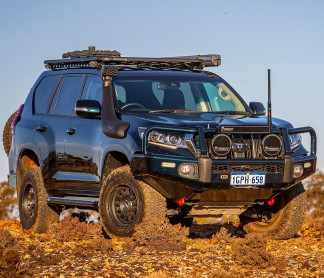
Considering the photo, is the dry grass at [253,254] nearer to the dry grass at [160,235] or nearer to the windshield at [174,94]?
the dry grass at [160,235]

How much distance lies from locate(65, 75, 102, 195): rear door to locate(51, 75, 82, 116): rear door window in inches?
8.4

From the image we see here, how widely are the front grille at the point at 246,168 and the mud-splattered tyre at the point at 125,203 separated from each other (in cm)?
76

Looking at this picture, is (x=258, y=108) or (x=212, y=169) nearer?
(x=212, y=169)

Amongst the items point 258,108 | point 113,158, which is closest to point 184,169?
point 113,158

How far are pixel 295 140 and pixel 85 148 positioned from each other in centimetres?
266

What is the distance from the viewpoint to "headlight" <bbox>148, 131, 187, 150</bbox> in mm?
9594

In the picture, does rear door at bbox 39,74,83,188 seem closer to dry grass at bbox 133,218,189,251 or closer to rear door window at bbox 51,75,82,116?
rear door window at bbox 51,75,82,116

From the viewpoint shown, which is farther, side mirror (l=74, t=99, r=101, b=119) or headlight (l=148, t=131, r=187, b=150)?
side mirror (l=74, t=99, r=101, b=119)

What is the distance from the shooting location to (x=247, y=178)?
9.70 metres

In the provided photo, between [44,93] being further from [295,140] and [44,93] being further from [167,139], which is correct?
[295,140]

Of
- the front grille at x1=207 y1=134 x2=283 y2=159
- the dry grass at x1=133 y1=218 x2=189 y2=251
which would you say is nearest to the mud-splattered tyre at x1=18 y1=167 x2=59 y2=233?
the dry grass at x1=133 y1=218 x2=189 y2=251

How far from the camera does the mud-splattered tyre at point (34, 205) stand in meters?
12.1

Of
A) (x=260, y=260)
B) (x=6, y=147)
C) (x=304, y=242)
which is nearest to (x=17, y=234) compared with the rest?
(x=6, y=147)

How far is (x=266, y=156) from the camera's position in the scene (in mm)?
9891
